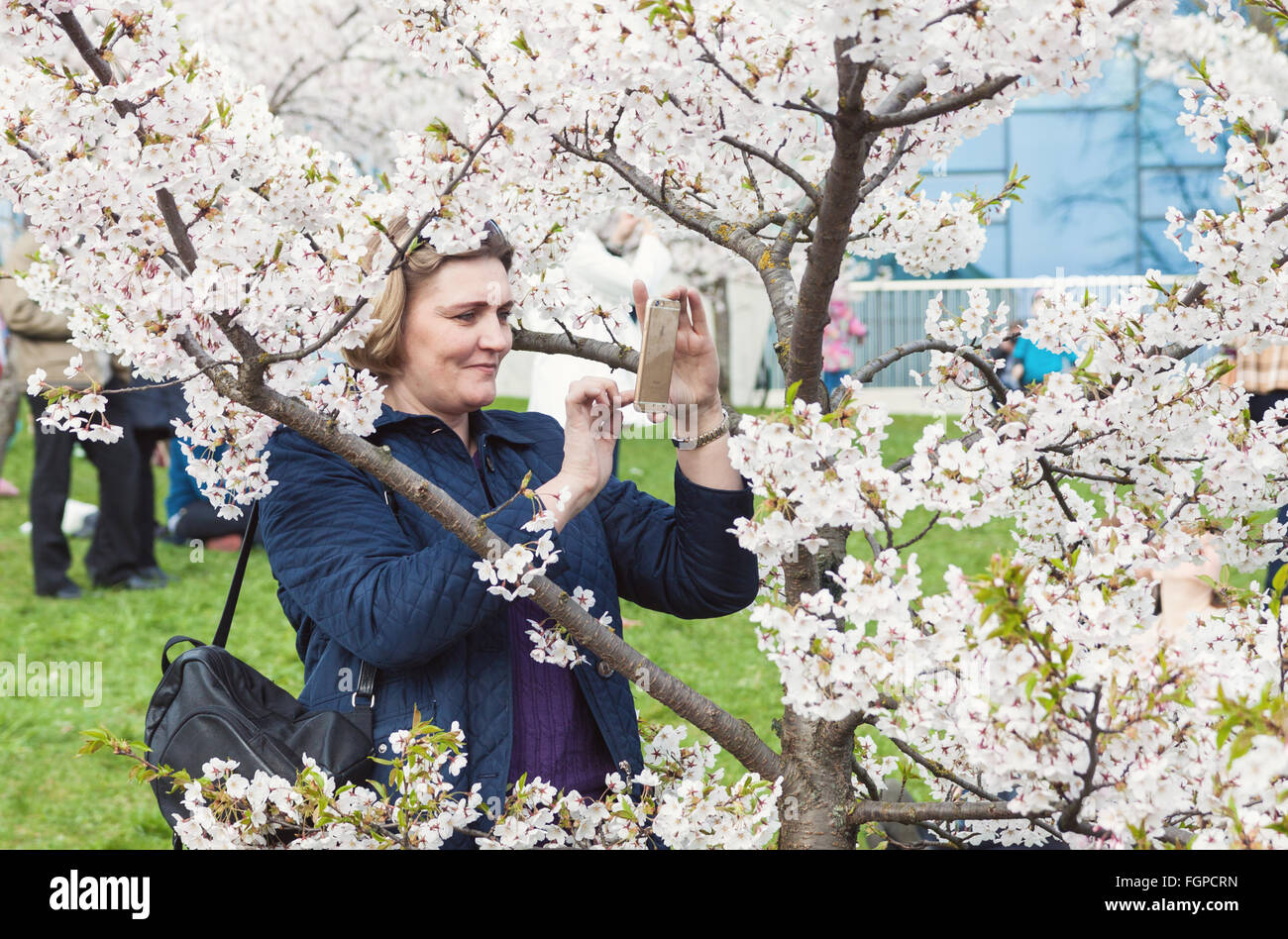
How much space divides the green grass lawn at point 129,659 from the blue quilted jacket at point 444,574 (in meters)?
2.13

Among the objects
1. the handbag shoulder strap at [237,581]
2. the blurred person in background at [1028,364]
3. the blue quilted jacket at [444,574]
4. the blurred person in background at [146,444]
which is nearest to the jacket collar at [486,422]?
the blue quilted jacket at [444,574]

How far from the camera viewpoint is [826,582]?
7.72 ft

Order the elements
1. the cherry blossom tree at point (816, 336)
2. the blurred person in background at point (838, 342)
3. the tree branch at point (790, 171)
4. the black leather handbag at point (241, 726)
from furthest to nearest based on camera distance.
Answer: the blurred person in background at point (838, 342) < the black leather handbag at point (241, 726) < the tree branch at point (790, 171) < the cherry blossom tree at point (816, 336)

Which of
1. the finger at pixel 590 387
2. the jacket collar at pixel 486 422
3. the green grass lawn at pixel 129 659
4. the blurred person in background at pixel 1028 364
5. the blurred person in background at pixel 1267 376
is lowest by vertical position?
the green grass lawn at pixel 129 659

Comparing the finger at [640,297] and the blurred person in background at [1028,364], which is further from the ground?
the blurred person in background at [1028,364]

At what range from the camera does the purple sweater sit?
85.7 inches

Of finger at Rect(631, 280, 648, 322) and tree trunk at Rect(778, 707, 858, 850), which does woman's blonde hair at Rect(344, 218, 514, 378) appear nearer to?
finger at Rect(631, 280, 648, 322)

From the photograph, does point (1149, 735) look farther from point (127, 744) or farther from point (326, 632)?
point (127, 744)

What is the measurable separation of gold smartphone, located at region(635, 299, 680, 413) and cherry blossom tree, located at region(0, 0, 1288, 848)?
189 mm

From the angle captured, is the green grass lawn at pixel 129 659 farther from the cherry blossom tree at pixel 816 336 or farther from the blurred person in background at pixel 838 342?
the blurred person in background at pixel 838 342

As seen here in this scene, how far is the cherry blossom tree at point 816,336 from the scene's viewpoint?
4.84 ft

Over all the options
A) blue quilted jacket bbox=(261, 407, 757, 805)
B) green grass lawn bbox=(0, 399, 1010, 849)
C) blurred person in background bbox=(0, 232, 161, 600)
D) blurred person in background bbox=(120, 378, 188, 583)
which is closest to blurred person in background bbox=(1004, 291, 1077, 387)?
green grass lawn bbox=(0, 399, 1010, 849)
